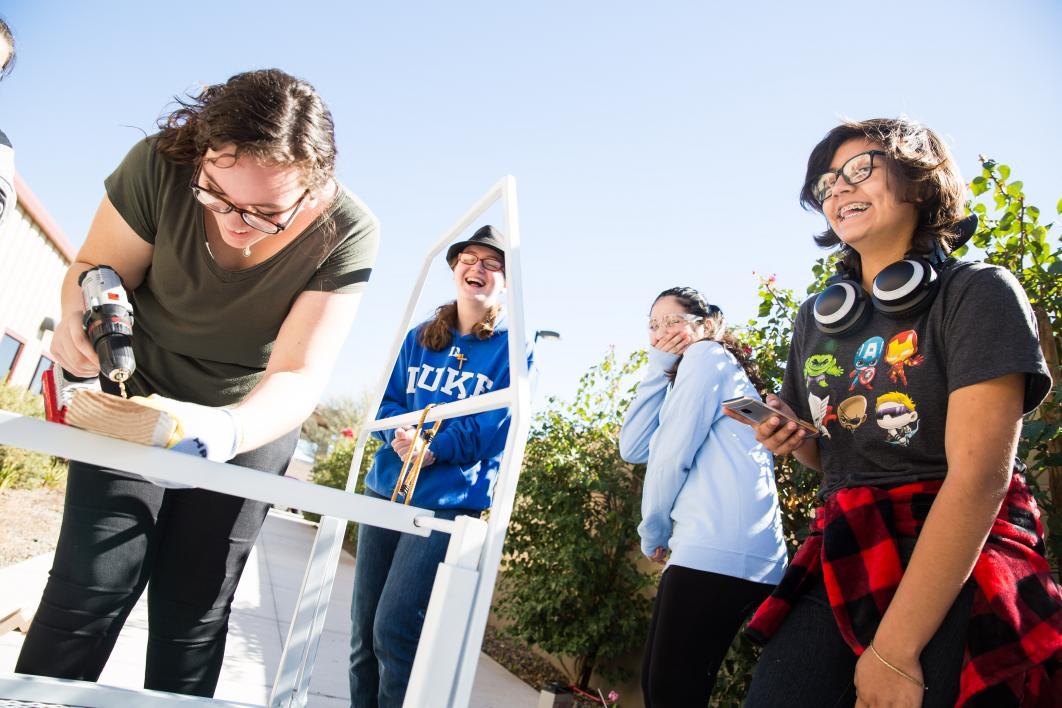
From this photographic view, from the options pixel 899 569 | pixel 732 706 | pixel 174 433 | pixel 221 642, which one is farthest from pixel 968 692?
pixel 732 706

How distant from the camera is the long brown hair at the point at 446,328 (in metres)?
2.50

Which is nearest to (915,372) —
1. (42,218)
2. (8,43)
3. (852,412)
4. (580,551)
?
(852,412)

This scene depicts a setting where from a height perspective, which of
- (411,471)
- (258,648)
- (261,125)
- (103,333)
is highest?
(261,125)

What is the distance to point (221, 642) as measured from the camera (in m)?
1.64

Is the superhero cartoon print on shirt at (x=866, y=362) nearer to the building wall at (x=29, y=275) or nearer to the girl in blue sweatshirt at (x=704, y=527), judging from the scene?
the girl in blue sweatshirt at (x=704, y=527)

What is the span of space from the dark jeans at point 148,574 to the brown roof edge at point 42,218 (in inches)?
431

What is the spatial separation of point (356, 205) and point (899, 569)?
1.37 meters

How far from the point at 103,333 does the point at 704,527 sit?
152 centimetres

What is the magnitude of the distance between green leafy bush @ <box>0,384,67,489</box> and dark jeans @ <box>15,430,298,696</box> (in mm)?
7490

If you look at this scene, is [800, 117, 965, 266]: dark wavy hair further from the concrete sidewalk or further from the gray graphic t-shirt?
the concrete sidewalk

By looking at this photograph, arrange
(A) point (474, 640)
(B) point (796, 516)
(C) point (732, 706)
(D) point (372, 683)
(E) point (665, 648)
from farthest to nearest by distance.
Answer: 1. (B) point (796, 516)
2. (C) point (732, 706)
3. (D) point (372, 683)
4. (E) point (665, 648)
5. (A) point (474, 640)

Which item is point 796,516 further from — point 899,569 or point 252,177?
point 252,177

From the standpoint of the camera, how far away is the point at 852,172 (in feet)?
4.97

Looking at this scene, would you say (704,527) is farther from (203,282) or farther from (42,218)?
(42,218)
